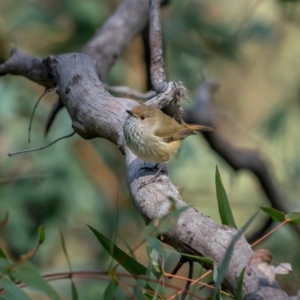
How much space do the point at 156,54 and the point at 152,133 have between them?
392 millimetres

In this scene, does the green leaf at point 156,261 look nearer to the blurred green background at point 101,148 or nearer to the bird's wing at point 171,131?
the bird's wing at point 171,131

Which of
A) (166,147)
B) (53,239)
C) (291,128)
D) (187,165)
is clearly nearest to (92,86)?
(166,147)

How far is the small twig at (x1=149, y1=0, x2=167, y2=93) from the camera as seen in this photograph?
8.75 feet

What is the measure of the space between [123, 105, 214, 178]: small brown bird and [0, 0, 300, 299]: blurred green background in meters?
0.81

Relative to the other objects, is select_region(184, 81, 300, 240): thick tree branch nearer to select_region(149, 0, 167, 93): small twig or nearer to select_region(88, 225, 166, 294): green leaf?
select_region(149, 0, 167, 93): small twig

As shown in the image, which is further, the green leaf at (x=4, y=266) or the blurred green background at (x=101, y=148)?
the blurred green background at (x=101, y=148)

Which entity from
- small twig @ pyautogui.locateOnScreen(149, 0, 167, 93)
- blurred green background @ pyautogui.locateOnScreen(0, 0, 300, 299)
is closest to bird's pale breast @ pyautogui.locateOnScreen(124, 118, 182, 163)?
small twig @ pyautogui.locateOnScreen(149, 0, 167, 93)

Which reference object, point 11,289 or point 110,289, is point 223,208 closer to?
point 110,289

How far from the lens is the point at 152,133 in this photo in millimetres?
2953

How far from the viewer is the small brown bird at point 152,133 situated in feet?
8.09

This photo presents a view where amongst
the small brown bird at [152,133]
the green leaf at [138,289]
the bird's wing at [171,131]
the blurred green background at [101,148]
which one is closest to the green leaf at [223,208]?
the green leaf at [138,289]

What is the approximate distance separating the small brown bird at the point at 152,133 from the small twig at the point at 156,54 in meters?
0.11

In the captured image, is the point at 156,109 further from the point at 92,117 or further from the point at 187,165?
the point at 187,165

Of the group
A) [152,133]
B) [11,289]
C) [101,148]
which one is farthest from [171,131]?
[101,148]
